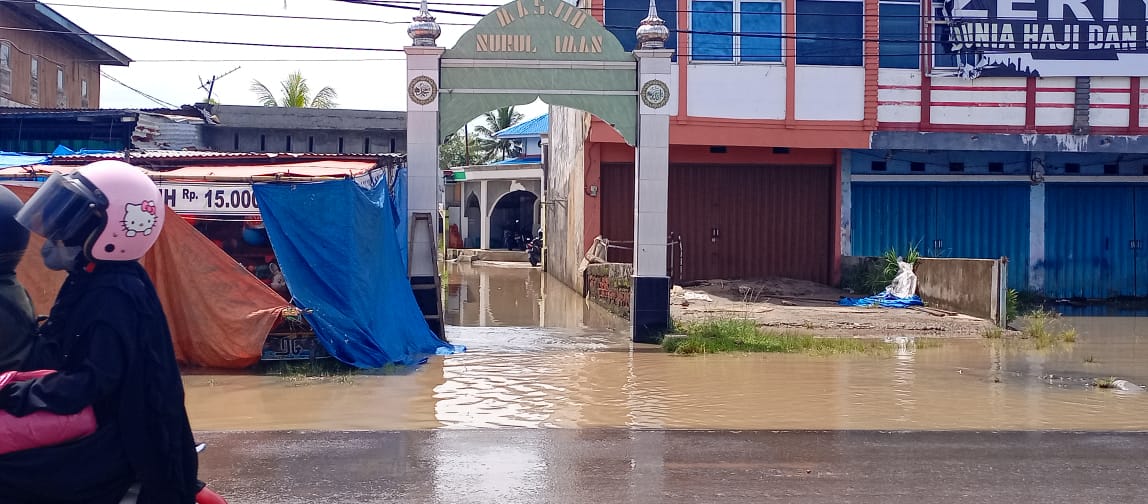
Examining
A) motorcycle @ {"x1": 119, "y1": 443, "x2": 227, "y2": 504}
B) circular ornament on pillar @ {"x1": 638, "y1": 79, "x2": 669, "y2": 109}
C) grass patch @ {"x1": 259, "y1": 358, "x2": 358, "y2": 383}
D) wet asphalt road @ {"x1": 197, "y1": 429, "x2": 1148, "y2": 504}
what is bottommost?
wet asphalt road @ {"x1": 197, "y1": 429, "x2": 1148, "y2": 504}

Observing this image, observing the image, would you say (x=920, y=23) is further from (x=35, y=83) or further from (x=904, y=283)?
(x=35, y=83)

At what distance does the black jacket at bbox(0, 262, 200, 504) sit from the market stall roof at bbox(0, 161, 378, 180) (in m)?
7.88

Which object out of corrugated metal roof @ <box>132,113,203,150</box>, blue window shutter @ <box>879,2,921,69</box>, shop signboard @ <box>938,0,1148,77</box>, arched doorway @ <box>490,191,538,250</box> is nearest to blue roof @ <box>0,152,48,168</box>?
corrugated metal roof @ <box>132,113,203,150</box>

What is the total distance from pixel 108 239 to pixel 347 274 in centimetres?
790

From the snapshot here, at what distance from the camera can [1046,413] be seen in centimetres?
915

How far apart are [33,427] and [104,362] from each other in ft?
0.95

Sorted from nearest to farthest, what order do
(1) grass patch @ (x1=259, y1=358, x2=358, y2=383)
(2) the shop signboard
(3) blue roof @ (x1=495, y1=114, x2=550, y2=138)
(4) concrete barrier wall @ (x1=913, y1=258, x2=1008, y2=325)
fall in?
(1) grass patch @ (x1=259, y1=358, x2=358, y2=383) < (4) concrete barrier wall @ (x1=913, y1=258, x2=1008, y2=325) < (2) the shop signboard < (3) blue roof @ (x1=495, y1=114, x2=550, y2=138)

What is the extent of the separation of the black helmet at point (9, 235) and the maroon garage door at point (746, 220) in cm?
1738

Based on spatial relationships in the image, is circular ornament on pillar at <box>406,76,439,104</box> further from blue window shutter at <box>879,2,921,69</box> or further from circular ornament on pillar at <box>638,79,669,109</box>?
blue window shutter at <box>879,2,921,69</box>

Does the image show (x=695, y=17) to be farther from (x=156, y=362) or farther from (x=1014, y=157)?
(x=156, y=362)

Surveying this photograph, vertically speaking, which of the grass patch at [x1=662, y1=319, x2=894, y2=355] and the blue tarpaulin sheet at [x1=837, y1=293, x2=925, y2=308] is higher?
the blue tarpaulin sheet at [x1=837, y1=293, x2=925, y2=308]

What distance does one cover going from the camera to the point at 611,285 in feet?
59.0

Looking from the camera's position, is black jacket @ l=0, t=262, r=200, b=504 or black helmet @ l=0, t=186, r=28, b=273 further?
black helmet @ l=0, t=186, r=28, b=273

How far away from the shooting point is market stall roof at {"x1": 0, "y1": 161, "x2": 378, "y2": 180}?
10.8 m
